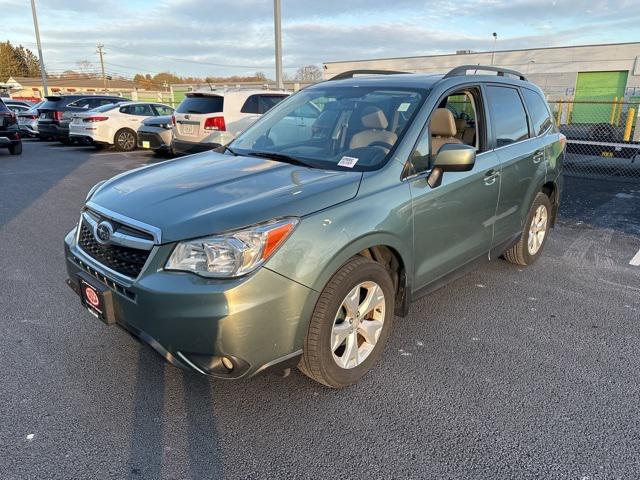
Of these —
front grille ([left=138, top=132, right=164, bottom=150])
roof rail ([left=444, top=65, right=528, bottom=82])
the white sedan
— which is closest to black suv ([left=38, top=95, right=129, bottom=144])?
the white sedan

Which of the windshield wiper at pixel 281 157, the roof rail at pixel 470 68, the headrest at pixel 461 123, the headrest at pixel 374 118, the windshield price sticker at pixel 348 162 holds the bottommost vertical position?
the windshield wiper at pixel 281 157

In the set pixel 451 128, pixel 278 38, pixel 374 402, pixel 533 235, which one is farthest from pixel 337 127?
pixel 278 38

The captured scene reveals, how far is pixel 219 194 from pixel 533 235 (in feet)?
11.5

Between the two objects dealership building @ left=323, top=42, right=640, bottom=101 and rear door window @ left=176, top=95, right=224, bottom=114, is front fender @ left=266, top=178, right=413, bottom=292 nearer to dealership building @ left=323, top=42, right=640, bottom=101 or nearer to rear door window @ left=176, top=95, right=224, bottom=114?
rear door window @ left=176, top=95, right=224, bottom=114

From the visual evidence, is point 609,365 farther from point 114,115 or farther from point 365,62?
point 365,62

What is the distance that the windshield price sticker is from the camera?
3.07 meters

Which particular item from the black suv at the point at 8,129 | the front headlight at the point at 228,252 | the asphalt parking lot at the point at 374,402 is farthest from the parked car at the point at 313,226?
the black suv at the point at 8,129

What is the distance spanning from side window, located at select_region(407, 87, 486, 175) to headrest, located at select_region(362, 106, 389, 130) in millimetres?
317

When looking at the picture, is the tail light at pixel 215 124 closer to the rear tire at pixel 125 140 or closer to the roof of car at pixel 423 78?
the roof of car at pixel 423 78

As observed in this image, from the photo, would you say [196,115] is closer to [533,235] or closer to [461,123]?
[461,123]

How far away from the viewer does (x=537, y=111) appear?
4730mm

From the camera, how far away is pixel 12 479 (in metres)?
2.20

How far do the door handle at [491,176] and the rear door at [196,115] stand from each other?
729cm

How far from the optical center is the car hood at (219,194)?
2.41 meters
